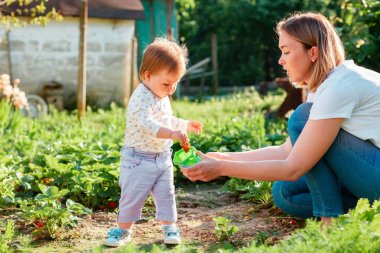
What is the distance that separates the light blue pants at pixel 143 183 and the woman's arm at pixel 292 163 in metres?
0.61

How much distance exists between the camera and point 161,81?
13.1ft

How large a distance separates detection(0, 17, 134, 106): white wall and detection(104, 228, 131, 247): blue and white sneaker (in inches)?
334

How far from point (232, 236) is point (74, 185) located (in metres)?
1.32

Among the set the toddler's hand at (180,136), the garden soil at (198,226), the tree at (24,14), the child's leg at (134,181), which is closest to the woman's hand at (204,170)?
the toddler's hand at (180,136)

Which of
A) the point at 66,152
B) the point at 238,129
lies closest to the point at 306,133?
the point at 66,152

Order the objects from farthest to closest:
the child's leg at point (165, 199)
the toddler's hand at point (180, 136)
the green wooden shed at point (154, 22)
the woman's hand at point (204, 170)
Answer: the green wooden shed at point (154, 22)
the child's leg at point (165, 199)
the toddler's hand at point (180, 136)
the woman's hand at point (204, 170)

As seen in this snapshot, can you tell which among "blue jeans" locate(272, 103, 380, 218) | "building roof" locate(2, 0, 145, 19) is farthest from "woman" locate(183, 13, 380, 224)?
"building roof" locate(2, 0, 145, 19)

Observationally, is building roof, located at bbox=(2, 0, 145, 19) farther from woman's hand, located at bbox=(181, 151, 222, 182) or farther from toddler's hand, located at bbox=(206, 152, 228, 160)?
woman's hand, located at bbox=(181, 151, 222, 182)

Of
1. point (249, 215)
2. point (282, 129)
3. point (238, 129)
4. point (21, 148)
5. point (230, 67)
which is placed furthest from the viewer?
point (230, 67)

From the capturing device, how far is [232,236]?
13.6 ft

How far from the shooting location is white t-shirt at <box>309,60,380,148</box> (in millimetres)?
3487

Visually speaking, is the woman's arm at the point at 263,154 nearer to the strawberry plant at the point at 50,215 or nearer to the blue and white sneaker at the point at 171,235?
the blue and white sneaker at the point at 171,235

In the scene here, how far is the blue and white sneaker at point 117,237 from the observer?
4.00 meters

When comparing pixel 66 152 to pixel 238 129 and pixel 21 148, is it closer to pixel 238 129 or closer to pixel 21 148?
pixel 21 148
